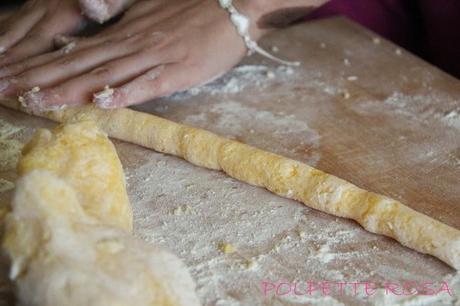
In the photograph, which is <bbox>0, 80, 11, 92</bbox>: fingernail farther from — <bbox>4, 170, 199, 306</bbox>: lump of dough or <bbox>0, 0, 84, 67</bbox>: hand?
<bbox>4, 170, 199, 306</bbox>: lump of dough

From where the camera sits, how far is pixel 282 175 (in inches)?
54.6

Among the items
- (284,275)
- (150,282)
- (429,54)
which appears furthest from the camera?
(429,54)

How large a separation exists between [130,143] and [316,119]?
0.51 meters

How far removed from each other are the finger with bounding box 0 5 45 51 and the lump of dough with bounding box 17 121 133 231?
83 centimetres

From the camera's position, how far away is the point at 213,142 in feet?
4.88

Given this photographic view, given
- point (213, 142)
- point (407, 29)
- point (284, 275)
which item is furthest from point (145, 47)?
point (407, 29)

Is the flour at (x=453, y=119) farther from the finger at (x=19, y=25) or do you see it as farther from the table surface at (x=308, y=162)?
the finger at (x=19, y=25)

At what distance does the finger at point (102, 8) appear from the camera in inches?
74.0

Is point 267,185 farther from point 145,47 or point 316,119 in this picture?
point 145,47

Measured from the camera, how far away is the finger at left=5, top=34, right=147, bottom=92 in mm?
1655

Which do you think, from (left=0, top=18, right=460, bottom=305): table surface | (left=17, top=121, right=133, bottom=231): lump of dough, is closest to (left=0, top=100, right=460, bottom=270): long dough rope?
(left=0, top=18, right=460, bottom=305): table surface

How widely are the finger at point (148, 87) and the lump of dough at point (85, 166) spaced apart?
42cm

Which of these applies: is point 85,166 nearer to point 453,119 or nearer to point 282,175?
point 282,175

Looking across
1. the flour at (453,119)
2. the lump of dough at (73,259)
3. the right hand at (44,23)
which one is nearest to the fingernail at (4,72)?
the right hand at (44,23)
